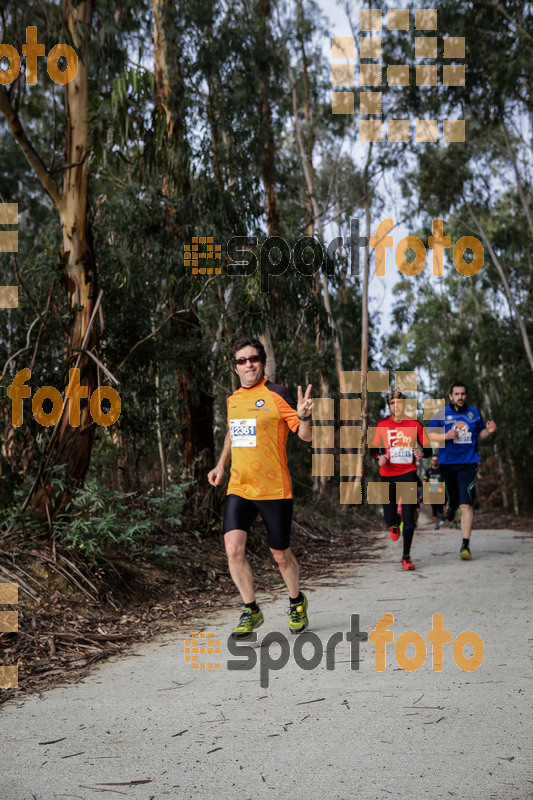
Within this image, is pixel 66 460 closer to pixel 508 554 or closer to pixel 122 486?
pixel 122 486

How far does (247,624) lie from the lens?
5.39 metres

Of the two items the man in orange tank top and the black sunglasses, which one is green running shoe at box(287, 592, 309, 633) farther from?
the black sunglasses

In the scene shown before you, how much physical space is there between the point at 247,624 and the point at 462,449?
14.5 ft

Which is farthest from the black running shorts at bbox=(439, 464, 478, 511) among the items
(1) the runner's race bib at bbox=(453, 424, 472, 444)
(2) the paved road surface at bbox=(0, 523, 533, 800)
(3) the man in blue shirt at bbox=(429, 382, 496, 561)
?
(2) the paved road surface at bbox=(0, 523, 533, 800)

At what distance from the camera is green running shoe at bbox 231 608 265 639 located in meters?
5.36

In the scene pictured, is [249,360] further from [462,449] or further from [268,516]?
[462,449]

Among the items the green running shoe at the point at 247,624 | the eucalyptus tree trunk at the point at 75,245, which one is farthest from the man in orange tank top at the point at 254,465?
the eucalyptus tree trunk at the point at 75,245

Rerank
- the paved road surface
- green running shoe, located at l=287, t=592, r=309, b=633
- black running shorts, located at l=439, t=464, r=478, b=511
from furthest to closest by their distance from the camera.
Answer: black running shorts, located at l=439, t=464, r=478, b=511 → green running shoe, located at l=287, t=592, r=309, b=633 → the paved road surface

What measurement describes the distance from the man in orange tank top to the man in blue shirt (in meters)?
3.94

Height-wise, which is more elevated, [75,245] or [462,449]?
[75,245]

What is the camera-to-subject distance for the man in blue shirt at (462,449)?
29.3ft

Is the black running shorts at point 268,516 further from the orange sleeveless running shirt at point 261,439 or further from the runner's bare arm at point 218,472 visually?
the runner's bare arm at point 218,472

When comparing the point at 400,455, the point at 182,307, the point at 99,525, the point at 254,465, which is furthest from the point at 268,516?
the point at 182,307

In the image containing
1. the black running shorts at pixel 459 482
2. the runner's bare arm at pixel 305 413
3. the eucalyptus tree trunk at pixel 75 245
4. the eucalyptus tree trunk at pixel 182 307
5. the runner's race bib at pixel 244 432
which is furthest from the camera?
the eucalyptus tree trunk at pixel 182 307
